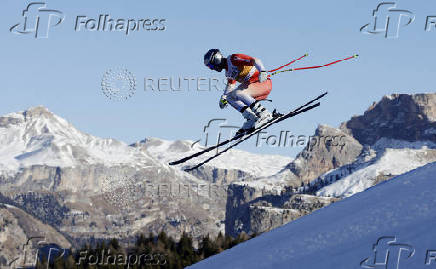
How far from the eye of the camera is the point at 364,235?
14859 mm

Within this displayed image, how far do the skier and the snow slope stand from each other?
7.58 m

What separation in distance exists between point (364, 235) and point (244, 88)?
12.2m

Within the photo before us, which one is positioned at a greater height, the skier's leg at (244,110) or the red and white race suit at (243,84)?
the red and white race suit at (243,84)

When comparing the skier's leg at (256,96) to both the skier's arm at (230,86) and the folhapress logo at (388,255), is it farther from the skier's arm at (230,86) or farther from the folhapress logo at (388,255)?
the folhapress logo at (388,255)

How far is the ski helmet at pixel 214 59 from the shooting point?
2486cm

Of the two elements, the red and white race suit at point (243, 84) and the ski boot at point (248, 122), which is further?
the ski boot at point (248, 122)

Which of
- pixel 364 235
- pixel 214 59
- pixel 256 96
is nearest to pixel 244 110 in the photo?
pixel 256 96

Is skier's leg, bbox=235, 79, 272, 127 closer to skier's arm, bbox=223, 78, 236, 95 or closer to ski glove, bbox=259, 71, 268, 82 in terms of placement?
skier's arm, bbox=223, 78, 236, 95

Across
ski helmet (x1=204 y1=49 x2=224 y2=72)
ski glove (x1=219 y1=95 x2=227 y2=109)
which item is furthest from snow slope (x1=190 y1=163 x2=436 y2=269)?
ski glove (x1=219 y1=95 x2=227 y2=109)

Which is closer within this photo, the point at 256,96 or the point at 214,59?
the point at 214,59

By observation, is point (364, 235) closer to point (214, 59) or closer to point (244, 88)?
point (214, 59)

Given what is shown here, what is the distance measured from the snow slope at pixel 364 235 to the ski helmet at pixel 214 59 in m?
7.72

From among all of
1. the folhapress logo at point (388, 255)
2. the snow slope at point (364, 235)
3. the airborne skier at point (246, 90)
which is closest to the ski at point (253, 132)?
the airborne skier at point (246, 90)

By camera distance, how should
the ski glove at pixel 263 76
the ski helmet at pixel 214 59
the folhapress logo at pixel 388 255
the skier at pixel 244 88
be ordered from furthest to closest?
the skier at pixel 244 88 < the ski helmet at pixel 214 59 < the ski glove at pixel 263 76 < the folhapress logo at pixel 388 255
